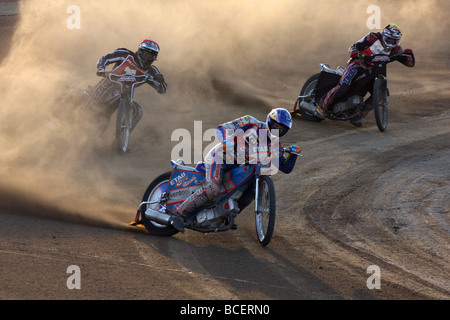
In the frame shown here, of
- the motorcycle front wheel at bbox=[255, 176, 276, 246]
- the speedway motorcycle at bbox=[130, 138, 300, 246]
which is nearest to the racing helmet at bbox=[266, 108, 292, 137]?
the speedway motorcycle at bbox=[130, 138, 300, 246]

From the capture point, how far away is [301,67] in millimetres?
21625

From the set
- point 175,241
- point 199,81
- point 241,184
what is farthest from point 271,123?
point 199,81

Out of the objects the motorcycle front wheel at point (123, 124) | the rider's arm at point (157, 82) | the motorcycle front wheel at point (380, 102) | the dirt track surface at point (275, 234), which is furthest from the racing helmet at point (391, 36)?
the motorcycle front wheel at point (123, 124)

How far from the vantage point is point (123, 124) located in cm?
1320

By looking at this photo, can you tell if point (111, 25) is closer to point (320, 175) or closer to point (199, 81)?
point (199, 81)

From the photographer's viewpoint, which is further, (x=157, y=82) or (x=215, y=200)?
(x=157, y=82)

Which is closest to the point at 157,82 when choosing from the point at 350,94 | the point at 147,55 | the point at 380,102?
the point at 147,55

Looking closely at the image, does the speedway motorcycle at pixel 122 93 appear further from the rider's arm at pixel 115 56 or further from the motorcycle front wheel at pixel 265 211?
the motorcycle front wheel at pixel 265 211

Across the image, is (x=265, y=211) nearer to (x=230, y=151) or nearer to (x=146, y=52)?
(x=230, y=151)

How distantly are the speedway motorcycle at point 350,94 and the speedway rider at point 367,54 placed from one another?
11 cm

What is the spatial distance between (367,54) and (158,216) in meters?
7.46

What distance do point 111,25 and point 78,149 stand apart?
374 inches

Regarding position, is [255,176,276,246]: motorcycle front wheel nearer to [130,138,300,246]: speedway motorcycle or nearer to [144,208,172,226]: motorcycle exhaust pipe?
[130,138,300,246]: speedway motorcycle

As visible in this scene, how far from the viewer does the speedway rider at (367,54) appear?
553 inches
